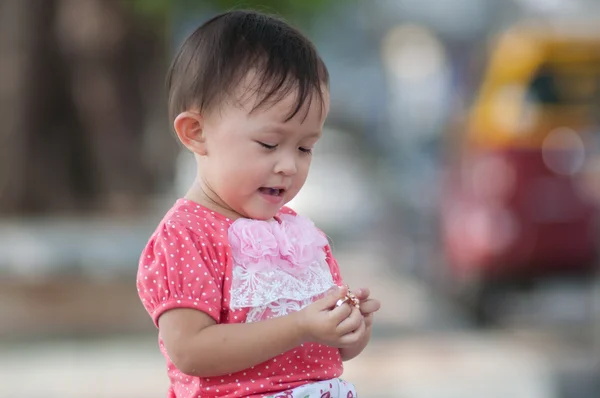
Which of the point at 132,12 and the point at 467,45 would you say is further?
the point at 467,45

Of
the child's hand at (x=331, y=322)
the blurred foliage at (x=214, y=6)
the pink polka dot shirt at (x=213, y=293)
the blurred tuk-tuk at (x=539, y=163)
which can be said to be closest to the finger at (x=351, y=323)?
the child's hand at (x=331, y=322)

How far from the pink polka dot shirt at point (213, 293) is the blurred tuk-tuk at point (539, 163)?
4908 millimetres

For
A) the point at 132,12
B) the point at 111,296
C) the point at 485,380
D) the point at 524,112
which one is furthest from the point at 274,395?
the point at 132,12

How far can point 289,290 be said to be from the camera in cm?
188

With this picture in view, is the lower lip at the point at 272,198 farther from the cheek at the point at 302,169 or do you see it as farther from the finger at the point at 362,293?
the finger at the point at 362,293

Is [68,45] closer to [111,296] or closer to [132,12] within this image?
[132,12]

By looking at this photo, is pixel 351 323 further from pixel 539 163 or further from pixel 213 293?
pixel 539 163

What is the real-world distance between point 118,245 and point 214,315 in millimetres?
7419

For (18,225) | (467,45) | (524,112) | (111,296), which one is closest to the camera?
(524,112)

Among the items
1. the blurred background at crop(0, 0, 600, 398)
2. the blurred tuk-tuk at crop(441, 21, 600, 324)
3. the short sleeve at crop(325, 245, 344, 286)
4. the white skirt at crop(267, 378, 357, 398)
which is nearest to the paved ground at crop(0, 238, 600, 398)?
the blurred background at crop(0, 0, 600, 398)

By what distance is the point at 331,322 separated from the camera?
5.74ft

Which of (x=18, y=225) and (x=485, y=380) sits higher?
(x=18, y=225)

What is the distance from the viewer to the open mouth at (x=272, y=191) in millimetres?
1918

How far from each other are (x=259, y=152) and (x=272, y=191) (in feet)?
0.30
